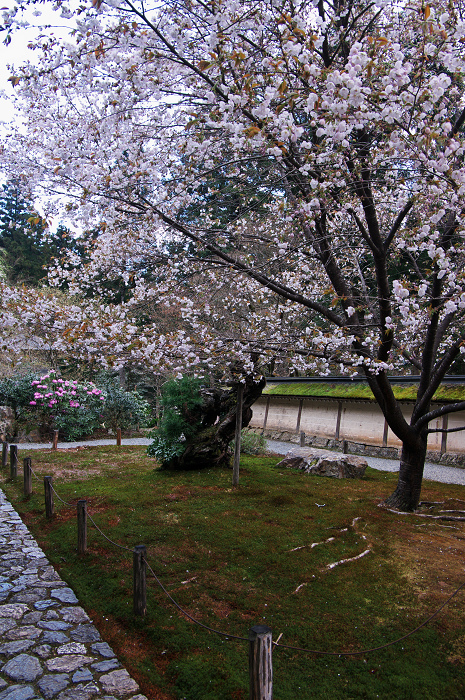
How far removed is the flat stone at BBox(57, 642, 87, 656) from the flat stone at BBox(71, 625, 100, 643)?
0.08 meters

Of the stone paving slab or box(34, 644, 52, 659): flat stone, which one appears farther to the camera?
box(34, 644, 52, 659): flat stone

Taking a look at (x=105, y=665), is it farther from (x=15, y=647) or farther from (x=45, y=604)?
(x=45, y=604)

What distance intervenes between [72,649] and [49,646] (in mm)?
225

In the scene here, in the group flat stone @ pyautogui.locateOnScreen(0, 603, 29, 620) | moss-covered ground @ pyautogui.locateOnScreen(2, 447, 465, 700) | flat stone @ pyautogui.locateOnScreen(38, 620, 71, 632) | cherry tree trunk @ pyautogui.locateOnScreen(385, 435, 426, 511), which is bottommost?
flat stone @ pyautogui.locateOnScreen(0, 603, 29, 620)

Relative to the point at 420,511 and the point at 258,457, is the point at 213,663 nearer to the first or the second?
the point at 420,511

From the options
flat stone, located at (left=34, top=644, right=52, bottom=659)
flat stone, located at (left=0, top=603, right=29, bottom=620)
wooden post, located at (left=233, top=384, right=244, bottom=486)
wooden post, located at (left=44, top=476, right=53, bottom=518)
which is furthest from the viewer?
wooden post, located at (left=233, top=384, right=244, bottom=486)

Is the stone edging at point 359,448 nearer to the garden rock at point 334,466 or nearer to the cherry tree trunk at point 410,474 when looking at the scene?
the garden rock at point 334,466

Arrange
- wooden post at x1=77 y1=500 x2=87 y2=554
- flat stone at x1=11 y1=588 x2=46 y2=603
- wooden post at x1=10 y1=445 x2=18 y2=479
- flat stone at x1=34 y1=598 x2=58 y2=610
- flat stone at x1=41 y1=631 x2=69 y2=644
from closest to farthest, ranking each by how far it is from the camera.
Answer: flat stone at x1=41 y1=631 x2=69 y2=644
flat stone at x1=34 y1=598 x2=58 y2=610
flat stone at x1=11 y1=588 x2=46 y2=603
wooden post at x1=77 y1=500 x2=87 y2=554
wooden post at x1=10 y1=445 x2=18 y2=479

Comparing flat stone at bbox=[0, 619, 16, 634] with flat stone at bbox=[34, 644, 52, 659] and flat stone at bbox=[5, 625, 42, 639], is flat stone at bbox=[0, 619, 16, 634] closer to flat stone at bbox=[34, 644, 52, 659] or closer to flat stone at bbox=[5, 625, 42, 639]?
flat stone at bbox=[5, 625, 42, 639]

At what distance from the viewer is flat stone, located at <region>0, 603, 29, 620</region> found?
4.42 meters

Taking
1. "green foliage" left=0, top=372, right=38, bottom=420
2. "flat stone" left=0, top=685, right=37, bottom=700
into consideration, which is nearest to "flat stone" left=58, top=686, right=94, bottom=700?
"flat stone" left=0, top=685, right=37, bottom=700

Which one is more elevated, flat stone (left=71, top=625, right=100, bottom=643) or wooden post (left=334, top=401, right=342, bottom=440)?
wooden post (left=334, top=401, right=342, bottom=440)

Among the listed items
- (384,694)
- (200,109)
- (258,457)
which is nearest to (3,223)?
(258,457)

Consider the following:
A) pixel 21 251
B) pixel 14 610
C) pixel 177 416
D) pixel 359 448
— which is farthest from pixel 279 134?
pixel 21 251
